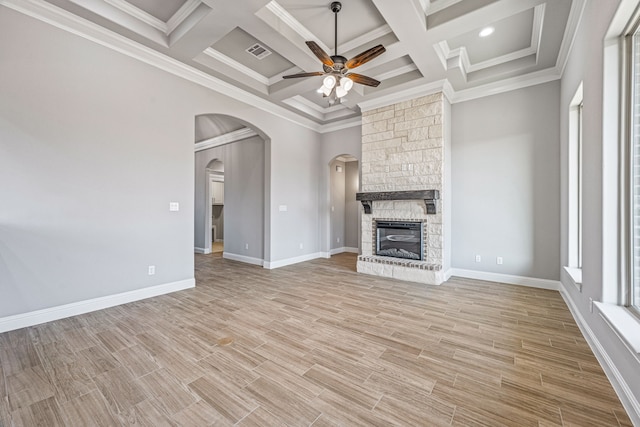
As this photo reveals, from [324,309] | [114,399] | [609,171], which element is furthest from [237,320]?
[609,171]

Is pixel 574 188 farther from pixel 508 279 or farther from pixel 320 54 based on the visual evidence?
pixel 320 54

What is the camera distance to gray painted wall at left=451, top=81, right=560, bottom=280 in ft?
13.0

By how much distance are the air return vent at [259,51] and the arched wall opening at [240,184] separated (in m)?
1.39

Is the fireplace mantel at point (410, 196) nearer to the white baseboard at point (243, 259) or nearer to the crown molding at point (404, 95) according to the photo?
the crown molding at point (404, 95)

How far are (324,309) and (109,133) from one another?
3.37 m

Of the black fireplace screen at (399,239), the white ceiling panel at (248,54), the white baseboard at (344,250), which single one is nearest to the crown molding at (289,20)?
the white ceiling panel at (248,54)

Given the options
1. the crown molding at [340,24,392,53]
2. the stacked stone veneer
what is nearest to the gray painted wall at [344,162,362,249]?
the stacked stone veneer

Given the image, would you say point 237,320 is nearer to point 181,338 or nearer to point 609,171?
point 181,338

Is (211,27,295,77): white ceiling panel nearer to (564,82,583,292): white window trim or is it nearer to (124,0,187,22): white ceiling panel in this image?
(124,0,187,22): white ceiling panel

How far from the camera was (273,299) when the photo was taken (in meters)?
3.54

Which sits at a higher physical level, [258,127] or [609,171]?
[258,127]

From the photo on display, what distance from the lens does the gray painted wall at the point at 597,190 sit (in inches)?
70.4

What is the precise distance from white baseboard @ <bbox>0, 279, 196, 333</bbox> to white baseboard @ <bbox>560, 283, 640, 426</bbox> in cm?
453

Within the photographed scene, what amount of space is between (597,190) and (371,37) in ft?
9.75
